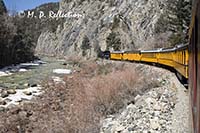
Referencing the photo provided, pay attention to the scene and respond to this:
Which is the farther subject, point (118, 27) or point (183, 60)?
point (118, 27)

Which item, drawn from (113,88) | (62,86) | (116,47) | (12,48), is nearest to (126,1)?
(116,47)

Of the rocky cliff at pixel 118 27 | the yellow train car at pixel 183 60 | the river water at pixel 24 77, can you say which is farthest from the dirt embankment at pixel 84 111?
the rocky cliff at pixel 118 27

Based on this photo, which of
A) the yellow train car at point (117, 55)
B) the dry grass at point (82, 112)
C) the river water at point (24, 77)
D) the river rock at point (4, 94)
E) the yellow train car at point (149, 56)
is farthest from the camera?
the yellow train car at point (117, 55)

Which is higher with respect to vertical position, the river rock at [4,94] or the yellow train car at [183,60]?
the yellow train car at [183,60]

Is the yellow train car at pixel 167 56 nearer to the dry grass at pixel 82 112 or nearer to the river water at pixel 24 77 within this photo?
the dry grass at pixel 82 112

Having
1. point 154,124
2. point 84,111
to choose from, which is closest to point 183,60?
point 154,124

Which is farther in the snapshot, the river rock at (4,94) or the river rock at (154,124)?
the river rock at (4,94)

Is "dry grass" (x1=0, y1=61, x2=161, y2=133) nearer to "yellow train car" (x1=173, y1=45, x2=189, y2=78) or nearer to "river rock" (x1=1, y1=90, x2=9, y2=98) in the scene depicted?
"yellow train car" (x1=173, y1=45, x2=189, y2=78)

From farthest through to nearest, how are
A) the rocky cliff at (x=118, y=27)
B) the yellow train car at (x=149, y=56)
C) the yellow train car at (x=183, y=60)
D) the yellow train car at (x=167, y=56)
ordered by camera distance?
the rocky cliff at (x=118, y=27), the yellow train car at (x=149, y=56), the yellow train car at (x=167, y=56), the yellow train car at (x=183, y=60)

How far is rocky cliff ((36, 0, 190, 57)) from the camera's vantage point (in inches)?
1994

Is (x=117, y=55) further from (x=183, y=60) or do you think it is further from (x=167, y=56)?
(x=183, y=60)

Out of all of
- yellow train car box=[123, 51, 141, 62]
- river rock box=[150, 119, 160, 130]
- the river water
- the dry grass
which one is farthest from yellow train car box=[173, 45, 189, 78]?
the river water

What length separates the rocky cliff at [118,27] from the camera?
→ 50.7 metres

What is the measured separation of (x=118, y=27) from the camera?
81500mm
